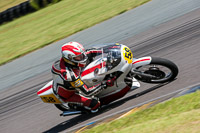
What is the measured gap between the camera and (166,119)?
15.3ft

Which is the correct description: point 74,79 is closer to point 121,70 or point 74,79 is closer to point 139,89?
point 121,70

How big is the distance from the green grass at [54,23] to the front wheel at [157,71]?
852cm

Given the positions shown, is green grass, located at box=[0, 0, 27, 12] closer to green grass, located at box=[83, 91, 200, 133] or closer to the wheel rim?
the wheel rim

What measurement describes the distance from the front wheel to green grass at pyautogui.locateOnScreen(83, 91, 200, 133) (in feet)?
3.35

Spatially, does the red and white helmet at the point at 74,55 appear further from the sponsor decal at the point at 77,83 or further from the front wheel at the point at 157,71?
the front wheel at the point at 157,71

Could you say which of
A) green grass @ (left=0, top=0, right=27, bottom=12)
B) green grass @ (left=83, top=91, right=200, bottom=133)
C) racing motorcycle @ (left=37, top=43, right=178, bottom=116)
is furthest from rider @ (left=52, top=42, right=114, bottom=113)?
green grass @ (left=0, top=0, right=27, bottom=12)

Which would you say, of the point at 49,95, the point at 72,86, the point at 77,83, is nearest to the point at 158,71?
the point at 77,83

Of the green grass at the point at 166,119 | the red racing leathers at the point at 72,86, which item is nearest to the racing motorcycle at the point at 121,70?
the red racing leathers at the point at 72,86

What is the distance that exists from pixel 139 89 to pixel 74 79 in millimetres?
1635

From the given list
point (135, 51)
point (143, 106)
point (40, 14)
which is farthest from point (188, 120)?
point (40, 14)

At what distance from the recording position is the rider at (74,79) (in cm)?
641

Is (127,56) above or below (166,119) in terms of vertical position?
above

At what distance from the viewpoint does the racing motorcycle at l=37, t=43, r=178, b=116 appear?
6379 millimetres

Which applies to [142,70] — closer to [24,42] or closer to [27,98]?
[27,98]
